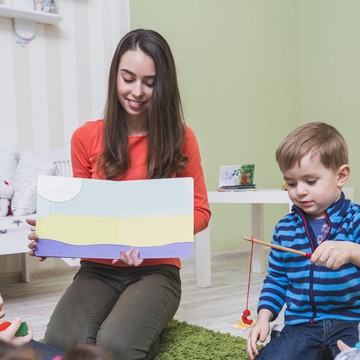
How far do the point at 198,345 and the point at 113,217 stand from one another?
42 centimetres

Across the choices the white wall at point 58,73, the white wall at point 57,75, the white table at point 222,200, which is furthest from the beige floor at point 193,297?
the white wall at point 58,73

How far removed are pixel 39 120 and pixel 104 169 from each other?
1.34 m

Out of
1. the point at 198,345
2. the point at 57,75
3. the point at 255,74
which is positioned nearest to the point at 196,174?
the point at 198,345

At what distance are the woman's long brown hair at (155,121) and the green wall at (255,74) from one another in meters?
1.61

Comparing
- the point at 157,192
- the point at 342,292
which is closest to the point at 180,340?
the point at 157,192

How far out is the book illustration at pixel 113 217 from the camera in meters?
1.34

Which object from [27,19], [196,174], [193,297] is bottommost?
[193,297]

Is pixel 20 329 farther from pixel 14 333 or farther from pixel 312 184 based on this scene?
pixel 312 184

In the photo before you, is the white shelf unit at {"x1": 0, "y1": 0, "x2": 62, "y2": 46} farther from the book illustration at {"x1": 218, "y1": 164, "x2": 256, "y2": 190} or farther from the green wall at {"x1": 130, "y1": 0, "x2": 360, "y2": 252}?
the book illustration at {"x1": 218, "y1": 164, "x2": 256, "y2": 190}

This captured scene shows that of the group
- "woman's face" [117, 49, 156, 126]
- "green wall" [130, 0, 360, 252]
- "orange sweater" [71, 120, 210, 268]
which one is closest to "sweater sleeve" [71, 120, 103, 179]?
"orange sweater" [71, 120, 210, 268]

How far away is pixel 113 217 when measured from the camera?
138cm

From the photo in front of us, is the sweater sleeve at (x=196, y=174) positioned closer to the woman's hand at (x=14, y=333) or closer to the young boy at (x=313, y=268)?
the young boy at (x=313, y=268)

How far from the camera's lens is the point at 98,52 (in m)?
2.90

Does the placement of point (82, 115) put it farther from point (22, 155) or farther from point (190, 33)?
point (190, 33)
